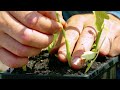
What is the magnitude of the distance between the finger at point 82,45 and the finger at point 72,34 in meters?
0.02

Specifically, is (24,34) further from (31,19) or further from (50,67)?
(50,67)

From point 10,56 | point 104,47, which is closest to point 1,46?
point 10,56

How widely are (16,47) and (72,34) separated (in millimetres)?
222

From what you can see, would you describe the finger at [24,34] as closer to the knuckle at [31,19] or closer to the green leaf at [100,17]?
the knuckle at [31,19]

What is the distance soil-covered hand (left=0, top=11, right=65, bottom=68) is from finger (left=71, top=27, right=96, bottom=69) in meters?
0.12

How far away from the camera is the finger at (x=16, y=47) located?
18.4 inches

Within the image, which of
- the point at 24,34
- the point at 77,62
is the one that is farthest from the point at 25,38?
the point at 77,62

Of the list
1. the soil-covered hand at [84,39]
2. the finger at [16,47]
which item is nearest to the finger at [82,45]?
the soil-covered hand at [84,39]

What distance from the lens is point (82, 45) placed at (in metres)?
0.60

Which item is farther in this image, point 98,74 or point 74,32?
point 74,32

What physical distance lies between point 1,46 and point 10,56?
0.10ft

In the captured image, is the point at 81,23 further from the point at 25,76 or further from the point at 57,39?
the point at 25,76

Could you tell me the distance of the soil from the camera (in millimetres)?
573
